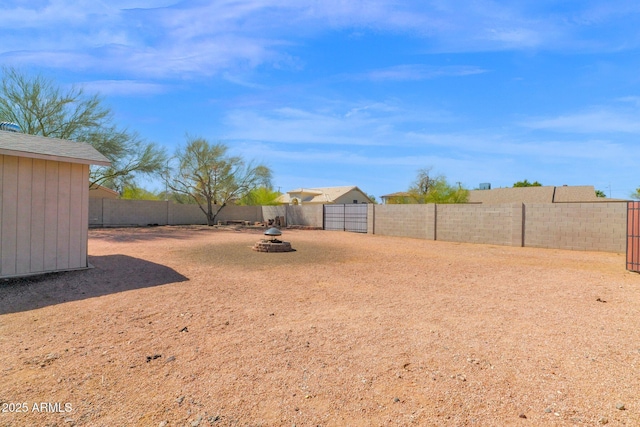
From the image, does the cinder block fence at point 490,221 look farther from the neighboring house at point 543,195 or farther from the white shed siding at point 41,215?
the neighboring house at point 543,195

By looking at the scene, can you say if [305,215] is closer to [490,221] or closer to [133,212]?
[133,212]

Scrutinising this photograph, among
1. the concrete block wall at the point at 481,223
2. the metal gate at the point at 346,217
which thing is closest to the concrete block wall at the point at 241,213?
the metal gate at the point at 346,217

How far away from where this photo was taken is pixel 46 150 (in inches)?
269

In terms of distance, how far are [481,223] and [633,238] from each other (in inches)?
297

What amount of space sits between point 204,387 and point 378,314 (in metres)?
2.49

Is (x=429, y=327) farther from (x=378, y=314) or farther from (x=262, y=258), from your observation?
(x=262, y=258)

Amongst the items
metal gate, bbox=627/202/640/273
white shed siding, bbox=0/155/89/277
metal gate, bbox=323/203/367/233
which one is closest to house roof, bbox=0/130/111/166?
white shed siding, bbox=0/155/89/277

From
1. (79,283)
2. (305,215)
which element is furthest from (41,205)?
(305,215)

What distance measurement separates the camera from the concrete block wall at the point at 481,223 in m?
14.4

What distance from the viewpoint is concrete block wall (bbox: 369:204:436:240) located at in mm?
17438

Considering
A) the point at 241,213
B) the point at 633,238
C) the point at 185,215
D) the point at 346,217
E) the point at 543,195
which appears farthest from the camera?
the point at 543,195

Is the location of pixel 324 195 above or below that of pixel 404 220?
above

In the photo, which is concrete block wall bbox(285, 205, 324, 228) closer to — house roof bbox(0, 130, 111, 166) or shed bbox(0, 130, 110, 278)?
house roof bbox(0, 130, 111, 166)

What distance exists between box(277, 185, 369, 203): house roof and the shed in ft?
125
